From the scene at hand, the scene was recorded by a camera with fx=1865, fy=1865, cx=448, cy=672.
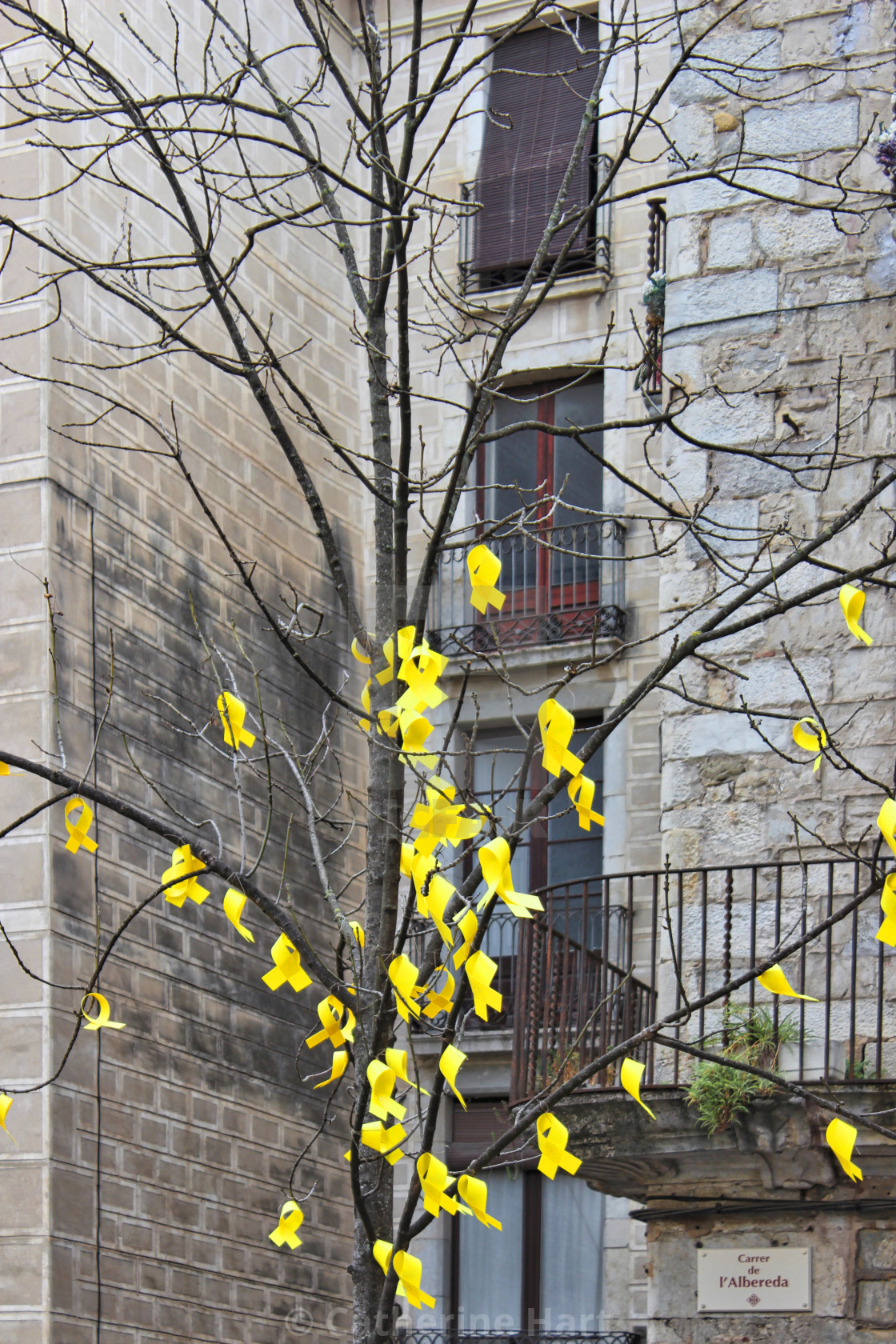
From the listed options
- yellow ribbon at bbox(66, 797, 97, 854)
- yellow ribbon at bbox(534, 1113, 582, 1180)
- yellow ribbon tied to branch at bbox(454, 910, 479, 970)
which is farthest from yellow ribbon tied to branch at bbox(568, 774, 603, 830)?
yellow ribbon at bbox(66, 797, 97, 854)

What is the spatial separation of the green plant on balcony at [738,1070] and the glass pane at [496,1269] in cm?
531

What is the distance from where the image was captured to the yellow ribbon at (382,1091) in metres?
4.12

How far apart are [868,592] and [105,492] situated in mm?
4862

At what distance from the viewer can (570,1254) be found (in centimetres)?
1241

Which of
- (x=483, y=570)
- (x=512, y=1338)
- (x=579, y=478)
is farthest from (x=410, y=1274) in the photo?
(x=579, y=478)

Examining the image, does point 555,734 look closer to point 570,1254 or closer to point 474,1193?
point 474,1193

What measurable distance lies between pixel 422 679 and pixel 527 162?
435 inches

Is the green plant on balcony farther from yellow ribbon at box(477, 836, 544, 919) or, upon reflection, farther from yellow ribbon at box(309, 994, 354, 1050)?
yellow ribbon at box(477, 836, 544, 919)

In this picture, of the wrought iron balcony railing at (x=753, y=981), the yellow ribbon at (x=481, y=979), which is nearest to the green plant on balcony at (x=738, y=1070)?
the wrought iron balcony railing at (x=753, y=981)

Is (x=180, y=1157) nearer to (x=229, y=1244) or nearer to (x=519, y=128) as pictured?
(x=229, y=1244)

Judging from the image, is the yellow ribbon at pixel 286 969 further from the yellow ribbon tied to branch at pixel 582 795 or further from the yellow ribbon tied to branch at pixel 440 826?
the yellow ribbon tied to branch at pixel 582 795

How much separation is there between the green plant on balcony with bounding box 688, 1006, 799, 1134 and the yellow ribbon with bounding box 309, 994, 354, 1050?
2.49 meters

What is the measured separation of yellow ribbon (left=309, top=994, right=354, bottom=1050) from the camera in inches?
185

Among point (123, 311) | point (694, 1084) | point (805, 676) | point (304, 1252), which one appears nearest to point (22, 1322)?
point (304, 1252)
